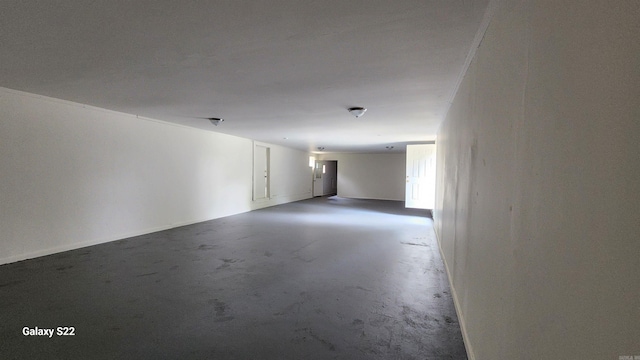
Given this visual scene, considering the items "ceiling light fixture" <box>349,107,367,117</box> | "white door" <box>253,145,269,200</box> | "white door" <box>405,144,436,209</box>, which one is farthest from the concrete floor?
"white door" <box>253,145,269,200</box>

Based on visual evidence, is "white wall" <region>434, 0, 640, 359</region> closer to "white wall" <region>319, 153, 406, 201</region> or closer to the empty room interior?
the empty room interior

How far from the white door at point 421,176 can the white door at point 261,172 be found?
4657mm

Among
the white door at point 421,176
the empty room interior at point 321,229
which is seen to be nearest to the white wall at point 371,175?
the white door at point 421,176

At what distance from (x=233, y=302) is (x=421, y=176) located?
617 cm

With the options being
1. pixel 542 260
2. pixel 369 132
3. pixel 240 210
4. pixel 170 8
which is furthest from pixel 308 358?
pixel 240 210

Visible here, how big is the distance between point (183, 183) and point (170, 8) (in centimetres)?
524

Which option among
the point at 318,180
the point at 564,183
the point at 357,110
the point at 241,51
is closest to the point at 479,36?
the point at 564,183

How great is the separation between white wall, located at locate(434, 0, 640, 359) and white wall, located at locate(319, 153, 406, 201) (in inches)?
440

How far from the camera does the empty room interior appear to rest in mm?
692

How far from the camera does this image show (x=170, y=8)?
5.52ft

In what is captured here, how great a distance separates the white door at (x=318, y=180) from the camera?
13.8 meters

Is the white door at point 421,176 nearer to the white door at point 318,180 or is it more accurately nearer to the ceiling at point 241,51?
the ceiling at point 241,51

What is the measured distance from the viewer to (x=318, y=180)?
14.1 m

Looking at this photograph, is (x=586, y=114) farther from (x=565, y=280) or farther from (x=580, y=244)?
(x=565, y=280)
